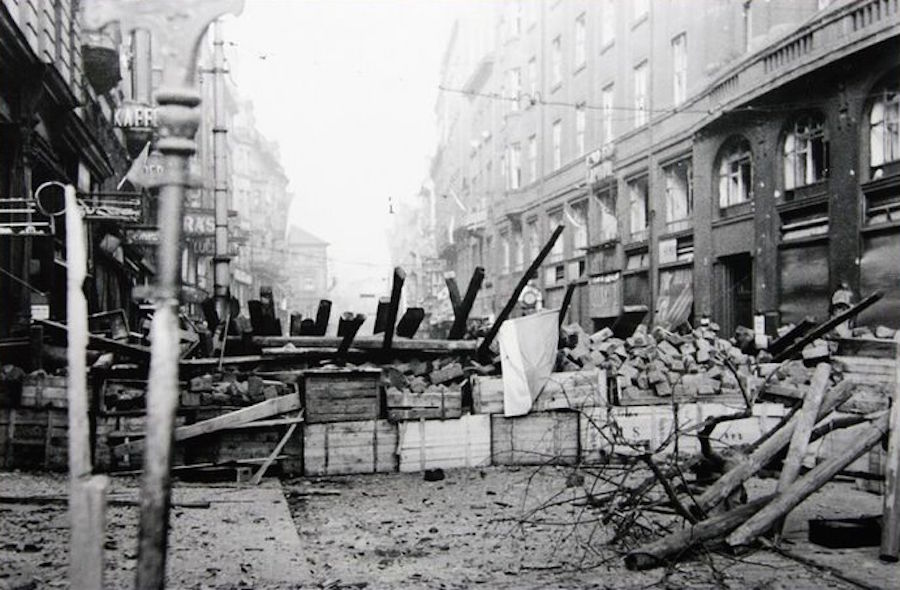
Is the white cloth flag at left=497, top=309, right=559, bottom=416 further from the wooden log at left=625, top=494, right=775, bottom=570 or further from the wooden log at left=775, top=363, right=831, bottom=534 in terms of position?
the wooden log at left=625, top=494, right=775, bottom=570

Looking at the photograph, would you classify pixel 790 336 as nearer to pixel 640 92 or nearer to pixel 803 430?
pixel 803 430

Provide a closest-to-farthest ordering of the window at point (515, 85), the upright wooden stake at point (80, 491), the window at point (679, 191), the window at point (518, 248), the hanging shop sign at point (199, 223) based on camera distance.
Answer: the upright wooden stake at point (80, 491)
the window at point (679, 191)
the hanging shop sign at point (199, 223)
the window at point (518, 248)
the window at point (515, 85)

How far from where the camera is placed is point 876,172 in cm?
1608

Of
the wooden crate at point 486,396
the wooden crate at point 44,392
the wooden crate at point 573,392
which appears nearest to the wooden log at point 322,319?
the wooden crate at point 486,396

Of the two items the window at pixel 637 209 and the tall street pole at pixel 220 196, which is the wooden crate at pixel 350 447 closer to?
the tall street pole at pixel 220 196

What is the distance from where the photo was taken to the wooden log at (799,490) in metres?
5.46

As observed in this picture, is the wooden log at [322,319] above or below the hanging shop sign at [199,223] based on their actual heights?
below

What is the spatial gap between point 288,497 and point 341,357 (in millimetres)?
2582

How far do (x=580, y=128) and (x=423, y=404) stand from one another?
23.5 meters

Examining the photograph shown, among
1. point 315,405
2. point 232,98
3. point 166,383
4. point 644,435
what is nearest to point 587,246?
point 644,435

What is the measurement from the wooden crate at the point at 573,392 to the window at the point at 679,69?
51.1ft

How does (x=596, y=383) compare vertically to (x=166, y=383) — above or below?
below

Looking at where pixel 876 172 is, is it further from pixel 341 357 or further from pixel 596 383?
pixel 341 357

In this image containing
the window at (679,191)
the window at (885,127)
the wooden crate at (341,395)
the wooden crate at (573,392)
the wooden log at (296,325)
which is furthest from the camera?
the window at (679,191)
